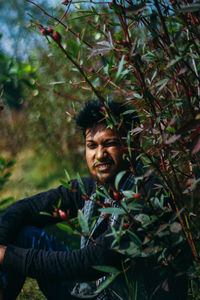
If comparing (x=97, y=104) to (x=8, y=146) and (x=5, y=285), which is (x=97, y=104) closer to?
(x=5, y=285)

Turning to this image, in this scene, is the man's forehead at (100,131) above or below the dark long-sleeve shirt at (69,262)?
above

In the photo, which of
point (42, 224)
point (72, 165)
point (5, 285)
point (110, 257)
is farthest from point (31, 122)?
point (110, 257)

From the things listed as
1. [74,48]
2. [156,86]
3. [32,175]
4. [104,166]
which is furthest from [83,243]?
[32,175]

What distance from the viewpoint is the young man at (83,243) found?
165cm

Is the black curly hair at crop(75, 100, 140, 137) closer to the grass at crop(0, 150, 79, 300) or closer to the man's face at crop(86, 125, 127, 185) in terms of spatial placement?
the man's face at crop(86, 125, 127, 185)

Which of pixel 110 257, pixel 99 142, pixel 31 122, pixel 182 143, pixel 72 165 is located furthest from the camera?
pixel 31 122

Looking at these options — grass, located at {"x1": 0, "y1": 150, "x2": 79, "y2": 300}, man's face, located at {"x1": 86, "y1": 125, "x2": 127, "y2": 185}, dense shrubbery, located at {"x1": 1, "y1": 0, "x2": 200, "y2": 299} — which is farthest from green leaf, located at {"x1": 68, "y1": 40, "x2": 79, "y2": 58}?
grass, located at {"x1": 0, "y1": 150, "x2": 79, "y2": 300}

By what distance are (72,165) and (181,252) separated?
3577 mm

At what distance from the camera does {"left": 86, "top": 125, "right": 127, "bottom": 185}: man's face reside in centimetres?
178

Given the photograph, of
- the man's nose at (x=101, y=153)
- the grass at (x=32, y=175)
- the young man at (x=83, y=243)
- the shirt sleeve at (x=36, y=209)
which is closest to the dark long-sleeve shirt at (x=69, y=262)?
the young man at (x=83, y=243)

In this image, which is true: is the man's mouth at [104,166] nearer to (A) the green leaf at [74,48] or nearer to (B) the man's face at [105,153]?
(B) the man's face at [105,153]

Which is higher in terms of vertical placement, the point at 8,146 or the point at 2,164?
the point at 2,164

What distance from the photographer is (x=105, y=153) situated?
181 centimetres

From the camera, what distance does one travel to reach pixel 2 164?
66.2 inches
